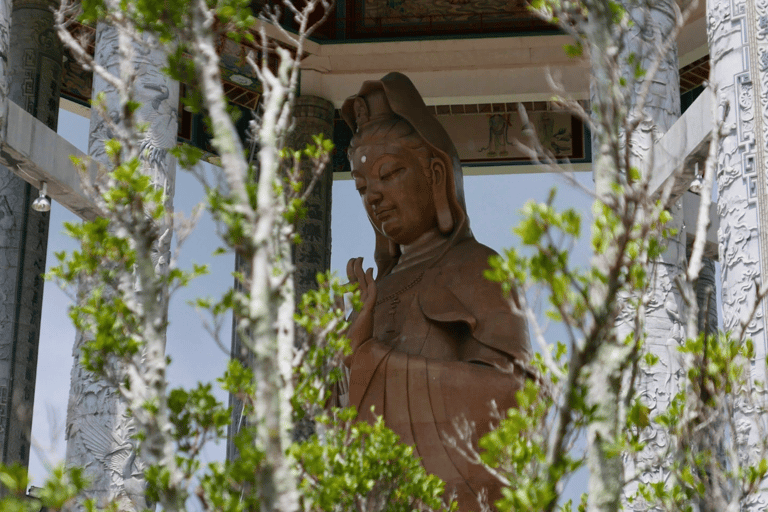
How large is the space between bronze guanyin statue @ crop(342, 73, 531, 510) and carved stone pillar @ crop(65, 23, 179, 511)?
1494mm

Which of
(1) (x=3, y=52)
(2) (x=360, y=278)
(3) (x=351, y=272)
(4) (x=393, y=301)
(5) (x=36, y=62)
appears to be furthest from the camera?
(5) (x=36, y=62)

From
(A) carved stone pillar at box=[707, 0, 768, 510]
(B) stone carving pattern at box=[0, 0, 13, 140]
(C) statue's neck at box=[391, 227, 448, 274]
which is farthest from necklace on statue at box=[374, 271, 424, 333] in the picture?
(B) stone carving pattern at box=[0, 0, 13, 140]

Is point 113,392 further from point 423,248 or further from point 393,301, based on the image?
point 423,248

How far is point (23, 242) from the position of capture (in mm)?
11594

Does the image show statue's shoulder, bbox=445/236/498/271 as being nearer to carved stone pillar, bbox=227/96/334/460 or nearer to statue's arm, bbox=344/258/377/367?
statue's arm, bbox=344/258/377/367

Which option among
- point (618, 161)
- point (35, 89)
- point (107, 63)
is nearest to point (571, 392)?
point (618, 161)

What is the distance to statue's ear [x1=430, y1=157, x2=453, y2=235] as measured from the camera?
802cm

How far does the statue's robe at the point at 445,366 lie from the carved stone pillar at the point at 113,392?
1.65m

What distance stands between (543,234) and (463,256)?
4580mm

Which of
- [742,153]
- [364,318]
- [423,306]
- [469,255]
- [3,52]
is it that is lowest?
[364,318]

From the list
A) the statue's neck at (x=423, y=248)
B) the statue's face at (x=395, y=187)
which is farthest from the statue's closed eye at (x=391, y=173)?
the statue's neck at (x=423, y=248)

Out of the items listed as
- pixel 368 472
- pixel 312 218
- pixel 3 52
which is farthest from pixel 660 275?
pixel 312 218

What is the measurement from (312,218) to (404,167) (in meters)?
5.09

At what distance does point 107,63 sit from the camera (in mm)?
8922
